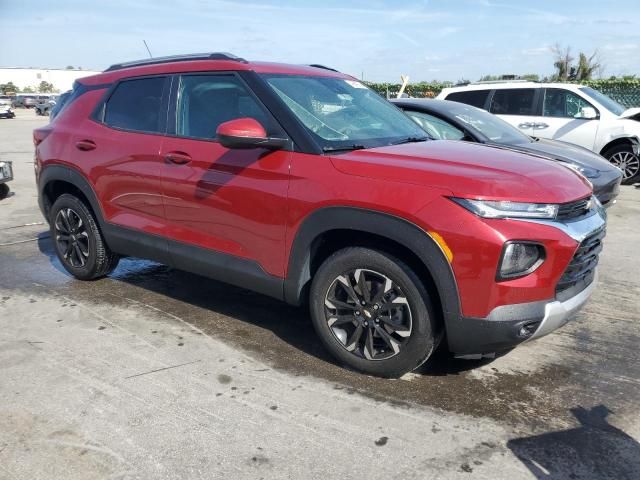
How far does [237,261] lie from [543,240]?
6.27ft

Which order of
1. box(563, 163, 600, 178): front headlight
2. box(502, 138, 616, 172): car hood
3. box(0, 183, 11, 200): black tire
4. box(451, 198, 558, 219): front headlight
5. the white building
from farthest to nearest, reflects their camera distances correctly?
the white building → box(0, 183, 11, 200): black tire → box(502, 138, 616, 172): car hood → box(563, 163, 600, 178): front headlight → box(451, 198, 558, 219): front headlight

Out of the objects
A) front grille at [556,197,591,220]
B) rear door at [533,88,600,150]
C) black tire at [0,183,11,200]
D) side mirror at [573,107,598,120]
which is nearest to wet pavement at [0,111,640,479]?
front grille at [556,197,591,220]

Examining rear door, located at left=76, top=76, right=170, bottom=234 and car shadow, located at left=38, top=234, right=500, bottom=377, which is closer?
car shadow, located at left=38, top=234, right=500, bottom=377

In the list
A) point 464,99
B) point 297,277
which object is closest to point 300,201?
point 297,277

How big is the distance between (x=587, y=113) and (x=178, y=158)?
8814 millimetres

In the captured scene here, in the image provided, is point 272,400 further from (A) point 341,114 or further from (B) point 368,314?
(A) point 341,114

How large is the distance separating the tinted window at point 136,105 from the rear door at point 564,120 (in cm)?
802

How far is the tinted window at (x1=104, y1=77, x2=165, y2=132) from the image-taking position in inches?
166

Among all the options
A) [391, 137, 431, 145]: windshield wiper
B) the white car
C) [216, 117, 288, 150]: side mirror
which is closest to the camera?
[216, 117, 288, 150]: side mirror

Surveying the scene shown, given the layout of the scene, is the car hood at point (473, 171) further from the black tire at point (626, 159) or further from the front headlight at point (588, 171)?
the black tire at point (626, 159)

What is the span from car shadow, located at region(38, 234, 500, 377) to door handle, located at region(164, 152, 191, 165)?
1.19 metres

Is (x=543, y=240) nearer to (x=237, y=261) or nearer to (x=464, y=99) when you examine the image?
(x=237, y=261)

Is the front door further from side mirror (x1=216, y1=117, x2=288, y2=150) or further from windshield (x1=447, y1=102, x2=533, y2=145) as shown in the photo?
windshield (x1=447, y1=102, x2=533, y2=145)

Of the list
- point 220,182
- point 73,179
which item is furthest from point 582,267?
point 73,179
